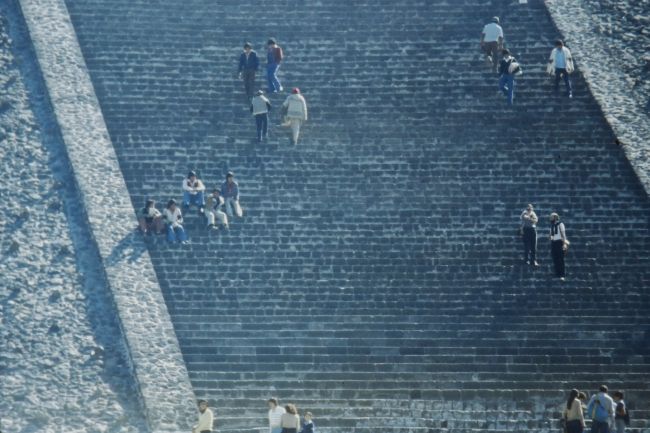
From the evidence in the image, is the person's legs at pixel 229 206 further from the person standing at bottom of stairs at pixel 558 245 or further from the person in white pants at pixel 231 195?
the person standing at bottom of stairs at pixel 558 245

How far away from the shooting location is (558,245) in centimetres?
3894

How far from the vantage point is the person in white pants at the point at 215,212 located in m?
39.6

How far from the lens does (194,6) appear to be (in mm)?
46312

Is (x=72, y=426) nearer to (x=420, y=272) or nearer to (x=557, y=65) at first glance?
(x=420, y=272)

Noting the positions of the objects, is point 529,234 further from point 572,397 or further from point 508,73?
point 572,397

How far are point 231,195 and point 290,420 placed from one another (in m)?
8.10

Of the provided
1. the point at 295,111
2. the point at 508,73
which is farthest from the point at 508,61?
the point at 295,111

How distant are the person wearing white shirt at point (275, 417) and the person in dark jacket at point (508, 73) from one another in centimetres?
1291

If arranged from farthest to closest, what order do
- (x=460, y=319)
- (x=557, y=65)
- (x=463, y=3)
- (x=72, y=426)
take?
(x=463, y=3), (x=557, y=65), (x=460, y=319), (x=72, y=426)

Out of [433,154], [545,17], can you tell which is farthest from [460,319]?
[545,17]

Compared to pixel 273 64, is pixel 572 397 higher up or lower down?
lower down

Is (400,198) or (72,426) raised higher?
(400,198)

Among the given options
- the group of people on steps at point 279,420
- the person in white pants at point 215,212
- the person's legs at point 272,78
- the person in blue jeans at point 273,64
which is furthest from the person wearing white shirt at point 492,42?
the group of people on steps at point 279,420

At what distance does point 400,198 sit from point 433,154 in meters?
1.69
